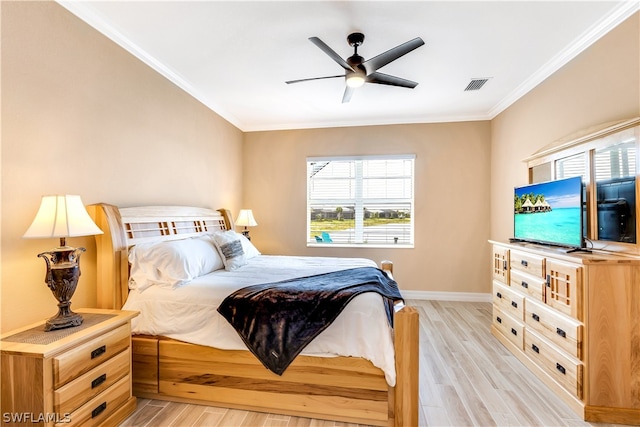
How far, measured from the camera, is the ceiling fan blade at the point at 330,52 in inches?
82.5

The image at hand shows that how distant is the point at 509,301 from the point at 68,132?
4.16 meters

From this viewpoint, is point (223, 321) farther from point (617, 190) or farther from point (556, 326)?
point (617, 190)

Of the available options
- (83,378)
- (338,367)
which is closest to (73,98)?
(83,378)

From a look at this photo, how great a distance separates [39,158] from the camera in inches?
73.9

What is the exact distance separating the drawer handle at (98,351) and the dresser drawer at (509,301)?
3344 mm

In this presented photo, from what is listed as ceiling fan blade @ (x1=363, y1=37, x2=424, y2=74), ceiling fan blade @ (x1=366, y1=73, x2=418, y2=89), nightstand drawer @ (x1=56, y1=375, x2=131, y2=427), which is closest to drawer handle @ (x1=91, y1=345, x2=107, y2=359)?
nightstand drawer @ (x1=56, y1=375, x2=131, y2=427)

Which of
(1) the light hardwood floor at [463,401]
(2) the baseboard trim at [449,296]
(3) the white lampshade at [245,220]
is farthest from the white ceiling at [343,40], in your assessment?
(1) the light hardwood floor at [463,401]

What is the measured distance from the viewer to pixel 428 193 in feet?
14.9

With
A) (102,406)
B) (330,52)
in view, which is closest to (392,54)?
(330,52)

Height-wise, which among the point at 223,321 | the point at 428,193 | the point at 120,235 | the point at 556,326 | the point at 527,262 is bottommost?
the point at 556,326

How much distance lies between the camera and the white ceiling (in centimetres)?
214

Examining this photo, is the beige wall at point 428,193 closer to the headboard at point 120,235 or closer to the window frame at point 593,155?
the window frame at point 593,155

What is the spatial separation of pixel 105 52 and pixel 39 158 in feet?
3.57

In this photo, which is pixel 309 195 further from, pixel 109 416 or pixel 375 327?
pixel 109 416
